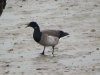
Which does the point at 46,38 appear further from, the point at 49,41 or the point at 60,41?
the point at 60,41

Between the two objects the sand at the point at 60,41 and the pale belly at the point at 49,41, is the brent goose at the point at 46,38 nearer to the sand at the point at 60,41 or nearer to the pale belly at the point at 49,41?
the pale belly at the point at 49,41

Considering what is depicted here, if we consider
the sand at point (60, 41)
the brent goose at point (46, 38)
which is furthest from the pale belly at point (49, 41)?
the sand at point (60, 41)

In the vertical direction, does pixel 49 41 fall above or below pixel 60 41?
above

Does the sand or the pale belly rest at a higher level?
the pale belly

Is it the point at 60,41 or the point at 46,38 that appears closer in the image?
the point at 46,38

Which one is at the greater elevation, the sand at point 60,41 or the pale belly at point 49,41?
the pale belly at point 49,41

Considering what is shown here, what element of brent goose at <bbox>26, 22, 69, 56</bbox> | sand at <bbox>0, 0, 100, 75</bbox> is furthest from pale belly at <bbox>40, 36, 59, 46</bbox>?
sand at <bbox>0, 0, 100, 75</bbox>

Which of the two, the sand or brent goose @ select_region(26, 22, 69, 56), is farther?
brent goose @ select_region(26, 22, 69, 56)

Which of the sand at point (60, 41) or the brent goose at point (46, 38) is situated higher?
the brent goose at point (46, 38)

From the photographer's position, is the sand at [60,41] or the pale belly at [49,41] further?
the pale belly at [49,41]

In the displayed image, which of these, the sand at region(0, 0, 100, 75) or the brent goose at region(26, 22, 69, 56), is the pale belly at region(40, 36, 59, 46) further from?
the sand at region(0, 0, 100, 75)

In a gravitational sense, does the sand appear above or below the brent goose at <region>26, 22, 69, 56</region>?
below

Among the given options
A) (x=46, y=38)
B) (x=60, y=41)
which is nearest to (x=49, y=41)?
(x=46, y=38)

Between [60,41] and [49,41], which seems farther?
[60,41]
